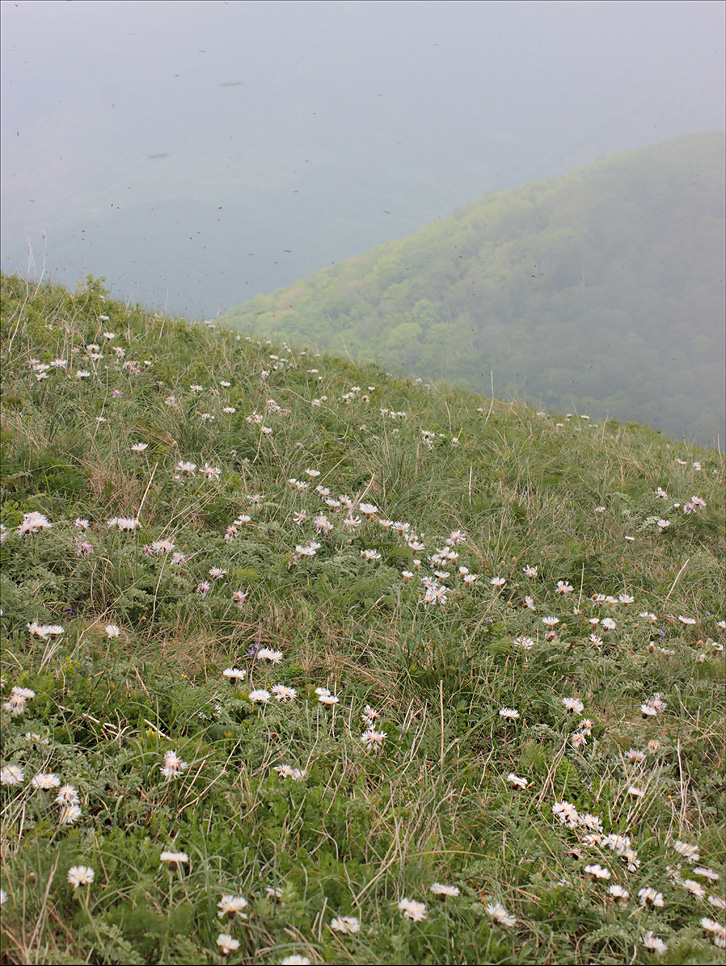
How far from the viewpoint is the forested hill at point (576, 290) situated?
252 ft

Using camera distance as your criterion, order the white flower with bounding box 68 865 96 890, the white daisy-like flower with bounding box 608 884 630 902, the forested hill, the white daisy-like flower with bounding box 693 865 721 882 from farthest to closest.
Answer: the forested hill < the white daisy-like flower with bounding box 693 865 721 882 < the white daisy-like flower with bounding box 608 884 630 902 < the white flower with bounding box 68 865 96 890

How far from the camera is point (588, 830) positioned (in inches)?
79.9

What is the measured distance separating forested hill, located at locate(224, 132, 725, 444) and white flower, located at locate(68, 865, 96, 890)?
63701 millimetres

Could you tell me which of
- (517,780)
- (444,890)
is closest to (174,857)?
(444,890)

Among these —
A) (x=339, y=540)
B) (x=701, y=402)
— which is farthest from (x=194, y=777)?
(x=701, y=402)

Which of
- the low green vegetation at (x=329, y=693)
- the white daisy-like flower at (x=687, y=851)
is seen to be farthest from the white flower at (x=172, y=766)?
the white daisy-like flower at (x=687, y=851)

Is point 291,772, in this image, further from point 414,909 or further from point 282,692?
point 414,909

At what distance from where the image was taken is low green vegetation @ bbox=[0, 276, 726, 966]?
1.61 meters

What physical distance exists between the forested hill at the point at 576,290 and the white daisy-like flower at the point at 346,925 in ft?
209

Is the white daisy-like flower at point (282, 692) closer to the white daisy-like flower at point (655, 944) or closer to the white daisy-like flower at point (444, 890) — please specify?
the white daisy-like flower at point (444, 890)

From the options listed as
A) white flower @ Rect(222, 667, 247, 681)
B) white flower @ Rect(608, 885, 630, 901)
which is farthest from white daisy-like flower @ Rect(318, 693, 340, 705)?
white flower @ Rect(608, 885, 630, 901)

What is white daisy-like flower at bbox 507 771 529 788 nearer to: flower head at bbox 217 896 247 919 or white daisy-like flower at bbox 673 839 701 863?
white daisy-like flower at bbox 673 839 701 863

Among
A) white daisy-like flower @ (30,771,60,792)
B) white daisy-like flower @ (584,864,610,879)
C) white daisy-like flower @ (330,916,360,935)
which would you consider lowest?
white daisy-like flower @ (584,864,610,879)

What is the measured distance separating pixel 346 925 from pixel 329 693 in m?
0.89
